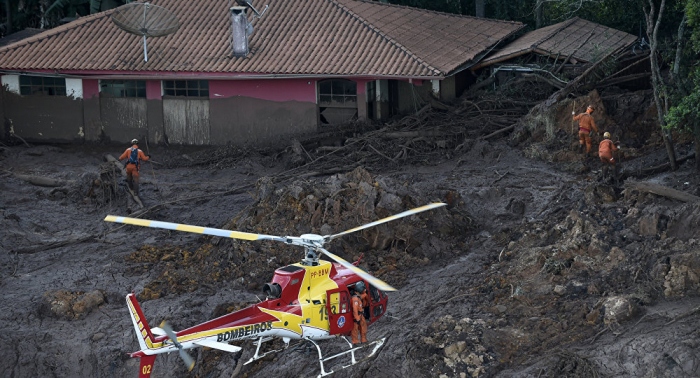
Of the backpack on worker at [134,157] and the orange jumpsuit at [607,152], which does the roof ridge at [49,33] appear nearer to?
the backpack on worker at [134,157]

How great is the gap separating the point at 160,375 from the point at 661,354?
8201mm

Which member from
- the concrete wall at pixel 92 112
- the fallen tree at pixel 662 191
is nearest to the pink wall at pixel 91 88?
the concrete wall at pixel 92 112

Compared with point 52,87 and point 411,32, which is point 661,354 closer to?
point 411,32

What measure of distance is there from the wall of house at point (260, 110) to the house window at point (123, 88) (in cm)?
263

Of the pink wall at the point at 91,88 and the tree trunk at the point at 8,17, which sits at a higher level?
the tree trunk at the point at 8,17

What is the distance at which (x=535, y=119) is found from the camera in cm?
2270

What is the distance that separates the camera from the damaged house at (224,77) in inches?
997

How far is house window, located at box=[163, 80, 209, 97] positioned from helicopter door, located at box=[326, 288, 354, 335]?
1575 cm

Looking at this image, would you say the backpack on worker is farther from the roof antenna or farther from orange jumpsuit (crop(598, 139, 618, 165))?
orange jumpsuit (crop(598, 139, 618, 165))

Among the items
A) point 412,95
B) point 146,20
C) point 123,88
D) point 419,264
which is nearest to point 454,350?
point 419,264

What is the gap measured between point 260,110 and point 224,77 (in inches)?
65.4

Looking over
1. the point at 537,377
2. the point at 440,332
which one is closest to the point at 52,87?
the point at 440,332

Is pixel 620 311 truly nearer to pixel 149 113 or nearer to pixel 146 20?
pixel 149 113

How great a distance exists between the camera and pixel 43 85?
27.0 m
